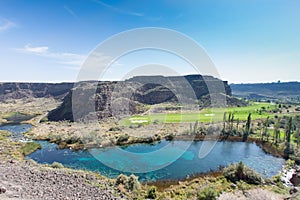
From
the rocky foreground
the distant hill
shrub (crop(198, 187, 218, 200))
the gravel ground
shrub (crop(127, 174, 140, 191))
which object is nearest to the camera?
the rocky foreground

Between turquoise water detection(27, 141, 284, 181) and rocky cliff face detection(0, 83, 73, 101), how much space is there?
253 feet

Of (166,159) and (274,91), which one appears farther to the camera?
(274,91)

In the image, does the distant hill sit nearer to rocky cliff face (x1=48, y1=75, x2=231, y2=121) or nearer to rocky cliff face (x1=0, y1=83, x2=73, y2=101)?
rocky cliff face (x1=48, y1=75, x2=231, y2=121)

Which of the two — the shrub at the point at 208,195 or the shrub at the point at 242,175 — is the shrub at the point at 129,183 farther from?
the shrub at the point at 242,175

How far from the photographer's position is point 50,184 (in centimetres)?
1456

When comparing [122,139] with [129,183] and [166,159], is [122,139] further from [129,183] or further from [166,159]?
[129,183]

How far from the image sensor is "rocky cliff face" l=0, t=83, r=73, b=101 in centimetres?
9938

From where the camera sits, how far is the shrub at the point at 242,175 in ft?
55.4

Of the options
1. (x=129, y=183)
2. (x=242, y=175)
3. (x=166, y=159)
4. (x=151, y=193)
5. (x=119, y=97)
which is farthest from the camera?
(x=119, y=97)

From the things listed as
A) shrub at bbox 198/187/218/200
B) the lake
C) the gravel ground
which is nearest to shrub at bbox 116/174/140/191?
the lake

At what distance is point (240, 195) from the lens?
14500 millimetres

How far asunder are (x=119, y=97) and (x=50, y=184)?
26645mm

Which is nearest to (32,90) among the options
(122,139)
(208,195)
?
(122,139)

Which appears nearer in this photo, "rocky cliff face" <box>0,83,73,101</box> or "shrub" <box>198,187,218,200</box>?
"shrub" <box>198,187,218,200</box>
